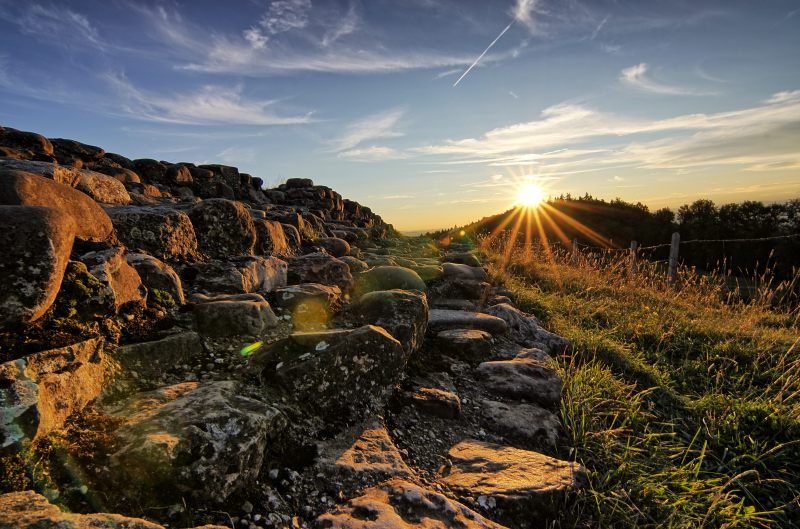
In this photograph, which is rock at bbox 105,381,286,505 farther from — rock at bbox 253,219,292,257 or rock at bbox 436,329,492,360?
rock at bbox 253,219,292,257

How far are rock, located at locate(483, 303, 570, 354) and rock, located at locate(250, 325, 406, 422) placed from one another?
2.37 meters

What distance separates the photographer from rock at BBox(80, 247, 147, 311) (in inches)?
82.3

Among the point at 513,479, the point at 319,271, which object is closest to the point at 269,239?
the point at 319,271

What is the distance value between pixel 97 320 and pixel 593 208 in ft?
99.7

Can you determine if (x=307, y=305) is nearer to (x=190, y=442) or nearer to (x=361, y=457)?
(x=361, y=457)

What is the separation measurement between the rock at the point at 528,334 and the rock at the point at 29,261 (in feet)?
13.0

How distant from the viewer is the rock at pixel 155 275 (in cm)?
262

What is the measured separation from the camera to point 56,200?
2.27 metres

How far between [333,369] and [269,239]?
7.58ft

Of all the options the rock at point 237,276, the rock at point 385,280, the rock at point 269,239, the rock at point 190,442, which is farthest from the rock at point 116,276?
the rock at point 385,280

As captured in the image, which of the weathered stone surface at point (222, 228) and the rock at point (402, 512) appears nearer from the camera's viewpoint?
the rock at point (402, 512)

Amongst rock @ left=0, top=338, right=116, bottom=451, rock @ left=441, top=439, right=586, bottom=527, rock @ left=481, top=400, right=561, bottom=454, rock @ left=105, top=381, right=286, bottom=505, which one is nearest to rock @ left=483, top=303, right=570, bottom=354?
rock @ left=481, top=400, right=561, bottom=454

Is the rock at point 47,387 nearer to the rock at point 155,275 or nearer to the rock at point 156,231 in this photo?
the rock at point 155,275

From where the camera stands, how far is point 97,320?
204 centimetres
